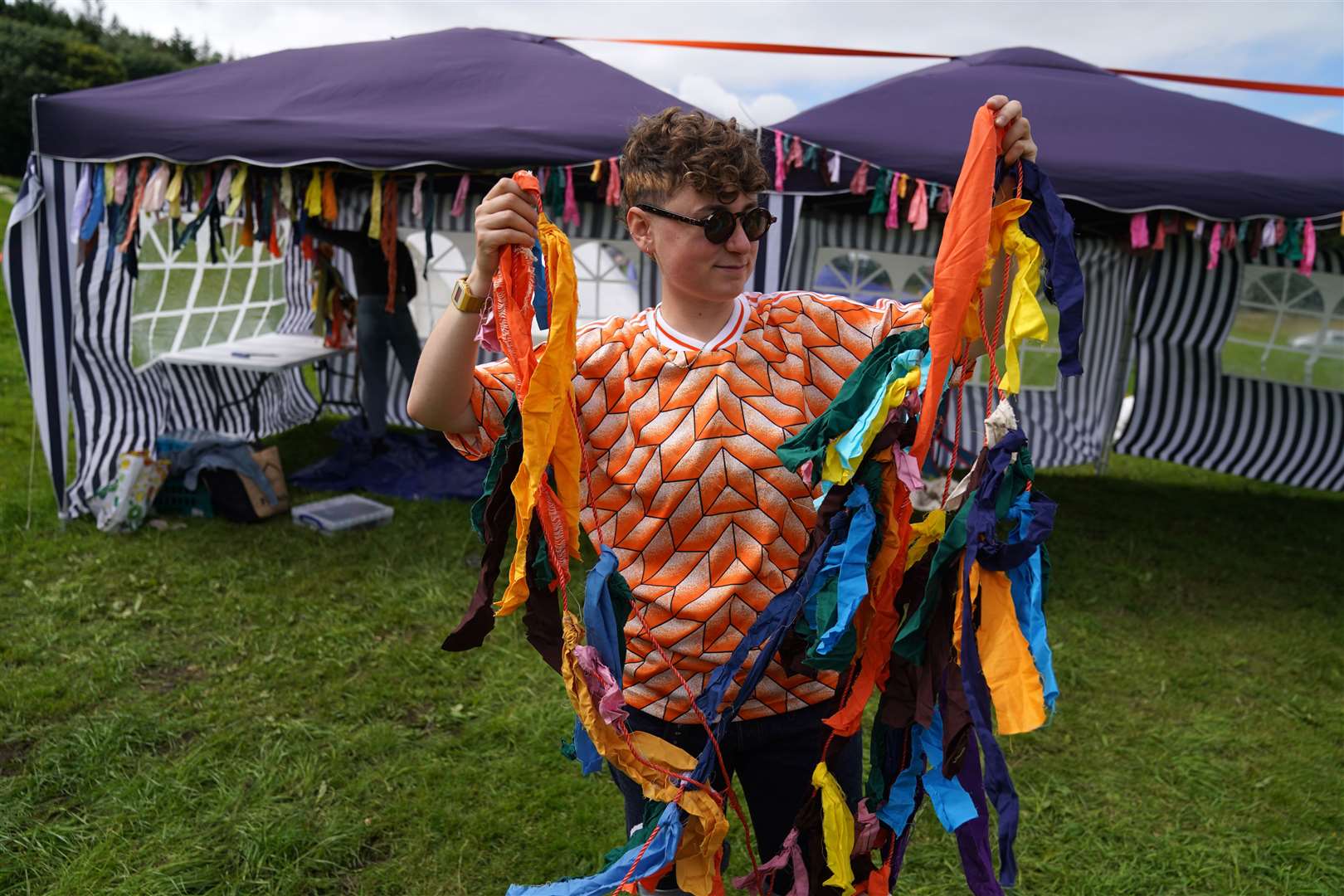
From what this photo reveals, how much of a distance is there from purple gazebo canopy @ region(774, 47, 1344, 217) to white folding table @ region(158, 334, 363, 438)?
335 cm

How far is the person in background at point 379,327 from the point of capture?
6062mm

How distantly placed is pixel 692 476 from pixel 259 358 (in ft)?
17.3

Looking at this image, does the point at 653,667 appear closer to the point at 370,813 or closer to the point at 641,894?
the point at 641,894

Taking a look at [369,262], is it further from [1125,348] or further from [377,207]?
[1125,348]

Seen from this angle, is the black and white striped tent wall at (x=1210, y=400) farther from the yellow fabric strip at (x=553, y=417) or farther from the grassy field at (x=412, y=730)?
the yellow fabric strip at (x=553, y=417)

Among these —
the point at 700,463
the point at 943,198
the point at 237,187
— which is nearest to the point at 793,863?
the point at 700,463

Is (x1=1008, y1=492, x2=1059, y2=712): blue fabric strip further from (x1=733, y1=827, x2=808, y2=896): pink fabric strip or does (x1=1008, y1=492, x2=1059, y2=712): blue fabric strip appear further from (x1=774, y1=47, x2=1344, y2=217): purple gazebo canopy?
(x1=774, y1=47, x2=1344, y2=217): purple gazebo canopy

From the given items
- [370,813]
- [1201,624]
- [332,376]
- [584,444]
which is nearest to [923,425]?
[584,444]

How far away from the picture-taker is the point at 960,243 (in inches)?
55.6

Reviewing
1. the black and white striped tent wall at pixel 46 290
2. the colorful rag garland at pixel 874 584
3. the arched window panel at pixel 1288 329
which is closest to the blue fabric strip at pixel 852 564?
the colorful rag garland at pixel 874 584

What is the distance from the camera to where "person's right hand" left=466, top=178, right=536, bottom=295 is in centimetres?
136

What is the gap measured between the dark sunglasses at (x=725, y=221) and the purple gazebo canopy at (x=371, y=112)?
3.10 m

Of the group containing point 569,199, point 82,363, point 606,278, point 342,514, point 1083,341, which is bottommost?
point 342,514

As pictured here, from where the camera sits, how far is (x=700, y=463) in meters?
1.43
